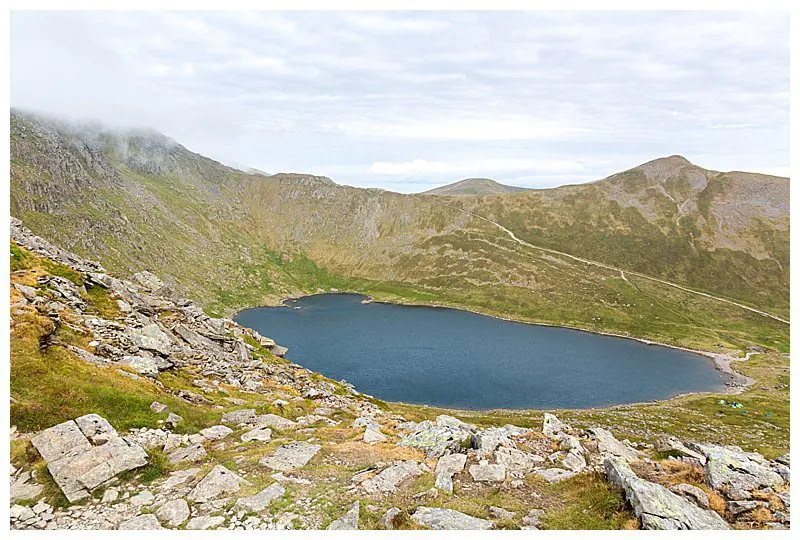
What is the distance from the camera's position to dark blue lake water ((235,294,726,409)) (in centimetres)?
9731

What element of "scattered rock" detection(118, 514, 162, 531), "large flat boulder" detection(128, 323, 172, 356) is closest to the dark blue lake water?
"large flat boulder" detection(128, 323, 172, 356)

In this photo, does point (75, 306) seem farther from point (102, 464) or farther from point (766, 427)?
point (766, 427)

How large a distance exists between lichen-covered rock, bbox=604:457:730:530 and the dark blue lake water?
2963 inches

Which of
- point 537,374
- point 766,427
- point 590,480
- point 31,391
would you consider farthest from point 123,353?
point 766,427

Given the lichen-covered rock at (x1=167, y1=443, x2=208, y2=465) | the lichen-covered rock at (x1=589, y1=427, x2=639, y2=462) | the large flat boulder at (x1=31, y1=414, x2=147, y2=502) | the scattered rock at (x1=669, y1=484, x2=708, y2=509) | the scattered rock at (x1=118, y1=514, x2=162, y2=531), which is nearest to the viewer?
the scattered rock at (x1=118, y1=514, x2=162, y2=531)

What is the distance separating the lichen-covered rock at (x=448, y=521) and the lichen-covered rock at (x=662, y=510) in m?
5.59

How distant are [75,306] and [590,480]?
4563cm

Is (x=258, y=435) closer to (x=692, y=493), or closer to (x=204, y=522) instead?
(x=204, y=522)

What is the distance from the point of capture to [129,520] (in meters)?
15.7

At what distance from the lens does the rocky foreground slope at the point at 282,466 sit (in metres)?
16.1

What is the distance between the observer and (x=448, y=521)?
53.2 ft

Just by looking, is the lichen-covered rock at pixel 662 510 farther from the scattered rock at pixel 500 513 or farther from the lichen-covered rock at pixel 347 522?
the lichen-covered rock at pixel 347 522

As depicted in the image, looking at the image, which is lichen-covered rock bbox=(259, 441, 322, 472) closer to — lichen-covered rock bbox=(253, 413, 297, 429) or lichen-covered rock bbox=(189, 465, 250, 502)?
lichen-covered rock bbox=(189, 465, 250, 502)

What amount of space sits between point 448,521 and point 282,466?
990cm
